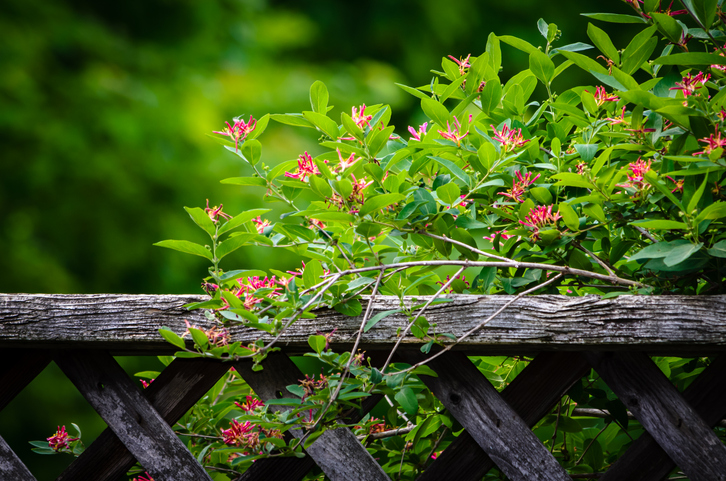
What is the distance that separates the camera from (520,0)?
4.24 metres

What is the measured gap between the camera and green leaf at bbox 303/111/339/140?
717mm

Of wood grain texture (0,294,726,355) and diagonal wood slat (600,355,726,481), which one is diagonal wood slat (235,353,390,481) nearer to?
wood grain texture (0,294,726,355)

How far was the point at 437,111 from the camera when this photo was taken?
77 centimetres

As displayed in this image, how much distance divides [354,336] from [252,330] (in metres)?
0.14

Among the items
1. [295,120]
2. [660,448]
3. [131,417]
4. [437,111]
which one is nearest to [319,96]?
[295,120]

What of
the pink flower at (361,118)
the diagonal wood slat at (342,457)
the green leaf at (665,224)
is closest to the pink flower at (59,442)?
the diagonal wood slat at (342,457)

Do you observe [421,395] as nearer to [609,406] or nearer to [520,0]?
[609,406]

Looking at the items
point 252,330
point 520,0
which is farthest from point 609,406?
point 520,0

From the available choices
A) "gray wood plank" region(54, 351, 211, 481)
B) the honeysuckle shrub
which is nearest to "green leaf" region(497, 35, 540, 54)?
the honeysuckle shrub

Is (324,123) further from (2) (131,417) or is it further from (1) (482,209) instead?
(2) (131,417)

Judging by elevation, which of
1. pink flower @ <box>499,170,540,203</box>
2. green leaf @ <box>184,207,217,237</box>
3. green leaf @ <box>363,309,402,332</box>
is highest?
green leaf @ <box>184,207,217,237</box>

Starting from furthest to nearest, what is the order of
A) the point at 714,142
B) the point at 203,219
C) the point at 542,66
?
1. the point at 542,66
2. the point at 203,219
3. the point at 714,142

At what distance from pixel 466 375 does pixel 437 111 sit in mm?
364

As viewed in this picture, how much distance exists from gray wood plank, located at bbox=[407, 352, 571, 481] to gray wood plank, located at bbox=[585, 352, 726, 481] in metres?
0.13
